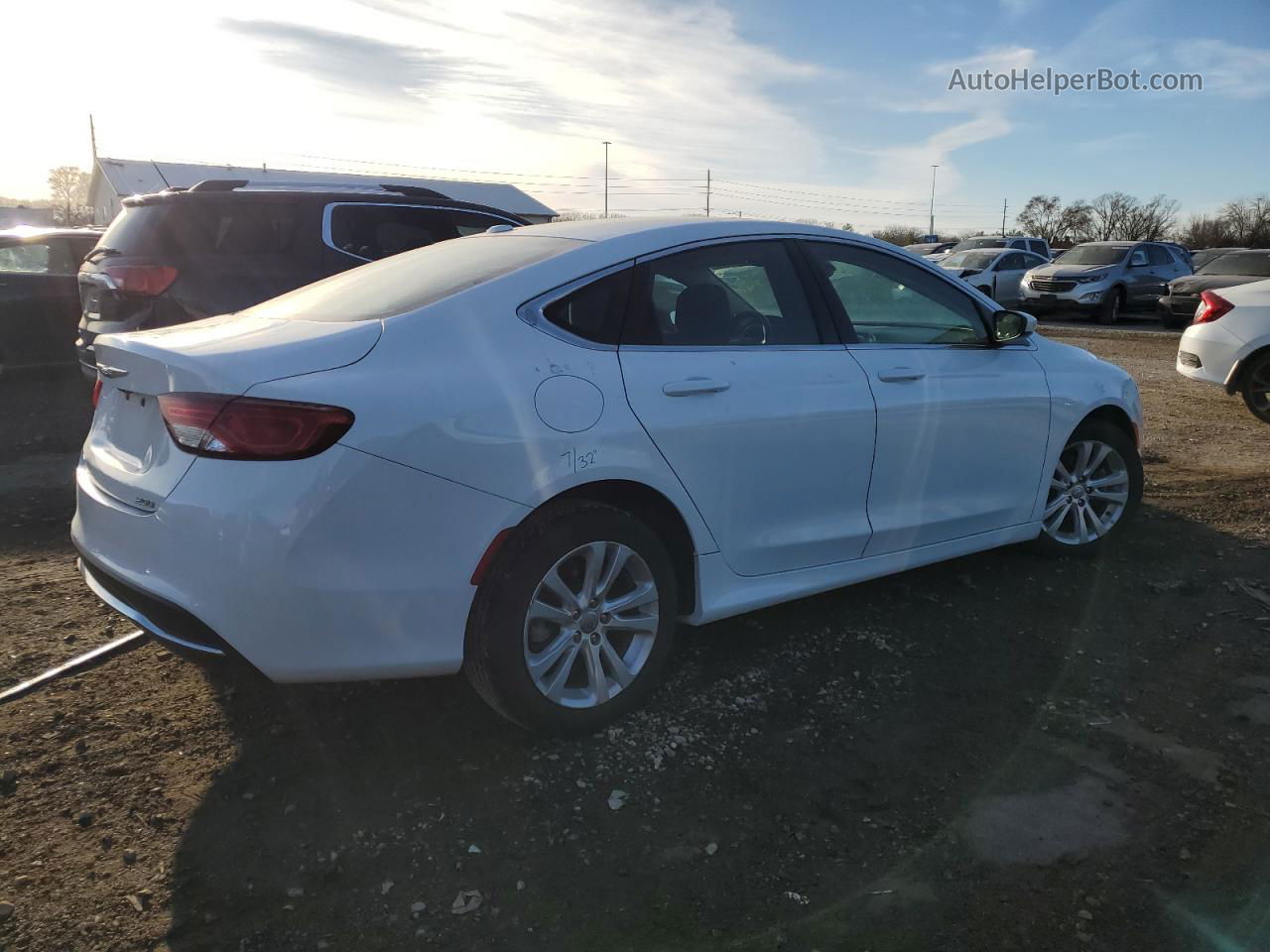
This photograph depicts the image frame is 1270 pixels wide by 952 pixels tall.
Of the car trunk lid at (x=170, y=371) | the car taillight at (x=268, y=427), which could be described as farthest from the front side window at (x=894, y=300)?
the car taillight at (x=268, y=427)

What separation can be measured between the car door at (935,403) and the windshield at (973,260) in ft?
65.6

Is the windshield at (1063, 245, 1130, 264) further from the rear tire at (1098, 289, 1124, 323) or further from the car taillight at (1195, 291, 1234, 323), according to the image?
the car taillight at (1195, 291, 1234, 323)

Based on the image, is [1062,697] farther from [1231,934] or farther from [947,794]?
[1231,934]

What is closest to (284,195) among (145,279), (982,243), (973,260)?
(145,279)

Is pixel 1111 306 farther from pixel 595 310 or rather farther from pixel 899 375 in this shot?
pixel 595 310

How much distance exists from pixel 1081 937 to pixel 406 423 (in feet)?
6.78

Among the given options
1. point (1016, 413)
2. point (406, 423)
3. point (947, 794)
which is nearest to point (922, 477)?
point (1016, 413)

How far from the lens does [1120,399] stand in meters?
4.80

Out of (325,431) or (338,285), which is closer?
(325,431)

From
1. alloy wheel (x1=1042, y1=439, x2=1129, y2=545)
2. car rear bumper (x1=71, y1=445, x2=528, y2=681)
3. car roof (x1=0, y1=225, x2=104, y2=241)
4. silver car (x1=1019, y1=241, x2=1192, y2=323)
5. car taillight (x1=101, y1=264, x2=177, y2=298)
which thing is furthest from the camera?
silver car (x1=1019, y1=241, x2=1192, y2=323)

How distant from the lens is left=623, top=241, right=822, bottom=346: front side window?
3.22m

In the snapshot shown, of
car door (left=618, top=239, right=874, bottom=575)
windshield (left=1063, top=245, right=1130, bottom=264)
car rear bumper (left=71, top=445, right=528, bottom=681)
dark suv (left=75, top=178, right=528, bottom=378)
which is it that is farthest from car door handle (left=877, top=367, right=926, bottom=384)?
windshield (left=1063, top=245, right=1130, bottom=264)

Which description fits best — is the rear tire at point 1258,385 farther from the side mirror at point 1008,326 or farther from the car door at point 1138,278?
the car door at point 1138,278

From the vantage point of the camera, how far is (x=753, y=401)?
3279mm
